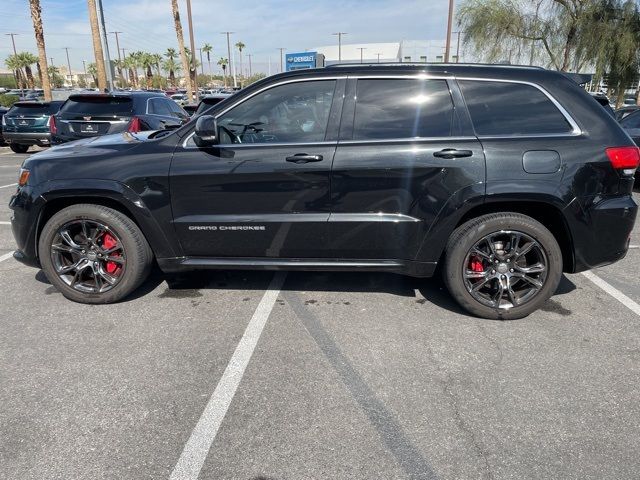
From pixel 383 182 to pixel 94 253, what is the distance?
2.39 meters

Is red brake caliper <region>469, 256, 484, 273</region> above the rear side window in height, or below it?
below

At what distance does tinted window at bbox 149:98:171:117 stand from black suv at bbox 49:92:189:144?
34 mm

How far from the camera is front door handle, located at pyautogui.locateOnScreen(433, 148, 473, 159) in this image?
339cm

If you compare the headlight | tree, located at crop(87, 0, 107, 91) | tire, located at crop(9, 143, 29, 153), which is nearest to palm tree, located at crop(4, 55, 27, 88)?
tree, located at crop(87, 0, 107, 91)

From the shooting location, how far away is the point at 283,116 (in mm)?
3646

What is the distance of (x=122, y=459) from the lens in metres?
2.28

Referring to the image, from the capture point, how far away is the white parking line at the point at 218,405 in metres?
2.24

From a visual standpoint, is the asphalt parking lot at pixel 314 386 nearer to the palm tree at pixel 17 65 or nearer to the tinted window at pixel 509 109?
the tinted window at pixel 509 109

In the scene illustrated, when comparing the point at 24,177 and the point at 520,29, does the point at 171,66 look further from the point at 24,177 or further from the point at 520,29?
the point at 24,177

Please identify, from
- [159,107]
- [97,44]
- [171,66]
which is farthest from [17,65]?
[159,107]

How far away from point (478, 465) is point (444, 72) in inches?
103

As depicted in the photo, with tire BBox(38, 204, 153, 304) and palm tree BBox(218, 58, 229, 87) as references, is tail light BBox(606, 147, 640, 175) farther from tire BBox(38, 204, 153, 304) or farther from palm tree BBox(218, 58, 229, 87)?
palm tree BBox(218, 58, 229, 87)

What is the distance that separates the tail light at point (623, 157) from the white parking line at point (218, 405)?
108 inches

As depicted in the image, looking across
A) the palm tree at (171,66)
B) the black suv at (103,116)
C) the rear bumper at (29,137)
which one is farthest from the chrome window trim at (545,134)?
the palm tree at (171,66)
